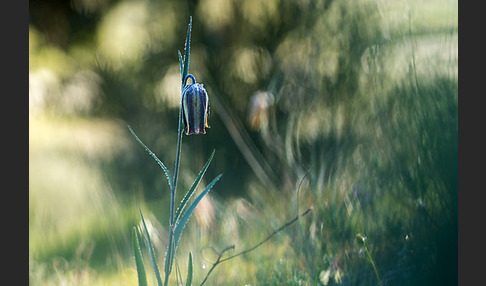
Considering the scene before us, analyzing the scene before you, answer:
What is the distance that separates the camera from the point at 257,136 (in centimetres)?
185

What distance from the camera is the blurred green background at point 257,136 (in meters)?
1.70

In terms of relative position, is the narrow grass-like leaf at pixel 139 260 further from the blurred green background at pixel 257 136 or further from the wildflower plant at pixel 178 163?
the blurred green background at pixel 257 136

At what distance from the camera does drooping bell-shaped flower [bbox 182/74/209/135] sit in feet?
4.86

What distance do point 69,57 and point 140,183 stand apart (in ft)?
1.26

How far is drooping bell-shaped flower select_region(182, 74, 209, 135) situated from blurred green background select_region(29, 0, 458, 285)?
0.29 m

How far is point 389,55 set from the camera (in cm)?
203

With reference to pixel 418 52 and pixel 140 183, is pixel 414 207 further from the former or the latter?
pixel 140 183

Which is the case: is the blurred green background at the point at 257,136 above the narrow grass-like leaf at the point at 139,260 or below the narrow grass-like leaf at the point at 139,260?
above

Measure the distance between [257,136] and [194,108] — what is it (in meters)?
0.41

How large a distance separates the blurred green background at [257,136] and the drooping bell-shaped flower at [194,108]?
0.29m

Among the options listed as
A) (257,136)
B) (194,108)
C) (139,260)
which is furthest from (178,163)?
(257,136)

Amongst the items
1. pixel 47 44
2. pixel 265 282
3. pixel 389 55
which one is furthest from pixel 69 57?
pixel 389 55

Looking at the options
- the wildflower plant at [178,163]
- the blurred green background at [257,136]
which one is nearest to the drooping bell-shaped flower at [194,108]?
the wildflower plant at [178,163]

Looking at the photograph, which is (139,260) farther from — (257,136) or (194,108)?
(257,136)
